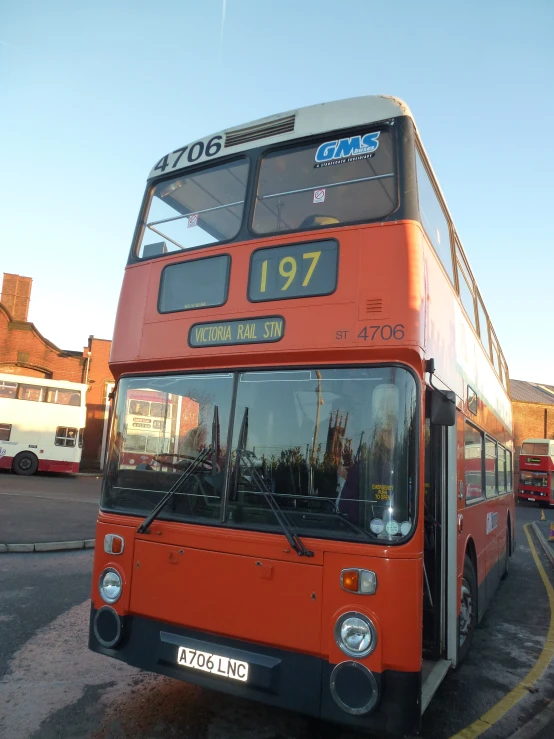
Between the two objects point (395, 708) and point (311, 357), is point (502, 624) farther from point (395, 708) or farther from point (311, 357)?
point (311, 357)

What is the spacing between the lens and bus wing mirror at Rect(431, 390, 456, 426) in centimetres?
359

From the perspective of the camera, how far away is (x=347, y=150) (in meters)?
4.16

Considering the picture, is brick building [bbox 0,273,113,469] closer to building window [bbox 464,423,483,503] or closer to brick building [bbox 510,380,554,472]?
building window [bbox 464,423,483,503]

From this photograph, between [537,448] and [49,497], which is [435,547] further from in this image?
[537,448]

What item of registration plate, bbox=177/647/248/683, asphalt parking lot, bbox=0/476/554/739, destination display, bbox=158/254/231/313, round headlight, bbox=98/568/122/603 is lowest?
asphalt parking lot, bbox=0/476/554/739

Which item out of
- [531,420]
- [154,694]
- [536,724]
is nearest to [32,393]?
[154,694]

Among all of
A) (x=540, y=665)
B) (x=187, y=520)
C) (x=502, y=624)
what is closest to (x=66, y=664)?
(x=187, y=520)

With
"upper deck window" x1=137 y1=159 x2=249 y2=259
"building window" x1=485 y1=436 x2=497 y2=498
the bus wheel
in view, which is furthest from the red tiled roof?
"upper deck window" x1=137 y1=159 x2=249 y2=259

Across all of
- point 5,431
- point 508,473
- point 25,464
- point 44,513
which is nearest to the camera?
point 508,473

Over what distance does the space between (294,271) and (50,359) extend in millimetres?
31942

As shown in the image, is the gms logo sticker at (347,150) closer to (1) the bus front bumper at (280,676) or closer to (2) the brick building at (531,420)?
(1) the bus front bumper at (280,676)

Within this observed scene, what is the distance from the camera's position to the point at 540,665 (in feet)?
18.1

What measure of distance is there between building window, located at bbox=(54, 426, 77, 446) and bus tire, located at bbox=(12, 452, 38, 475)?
1.28 m

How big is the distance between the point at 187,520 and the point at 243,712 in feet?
4.93
